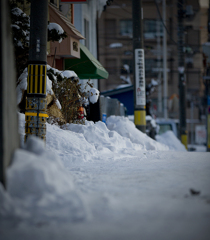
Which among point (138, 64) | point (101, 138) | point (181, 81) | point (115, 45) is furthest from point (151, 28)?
point (101, 138)

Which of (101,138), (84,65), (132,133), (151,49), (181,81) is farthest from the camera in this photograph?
(151,49)

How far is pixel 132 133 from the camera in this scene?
1220 cm

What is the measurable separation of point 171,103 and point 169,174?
4029cm

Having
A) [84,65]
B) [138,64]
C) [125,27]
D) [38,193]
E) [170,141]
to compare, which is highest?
[125,27]

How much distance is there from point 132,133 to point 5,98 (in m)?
8.37

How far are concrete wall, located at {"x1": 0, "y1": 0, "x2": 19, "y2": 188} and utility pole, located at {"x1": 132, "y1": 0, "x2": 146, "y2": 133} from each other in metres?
8.93

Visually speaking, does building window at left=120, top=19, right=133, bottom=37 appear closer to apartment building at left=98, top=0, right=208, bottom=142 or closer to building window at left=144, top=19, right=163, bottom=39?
apartment building at left=98, top=0, right=208, bottom=142

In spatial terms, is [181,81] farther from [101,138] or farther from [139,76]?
[101,138]

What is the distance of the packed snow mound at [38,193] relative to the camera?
3.54 metres

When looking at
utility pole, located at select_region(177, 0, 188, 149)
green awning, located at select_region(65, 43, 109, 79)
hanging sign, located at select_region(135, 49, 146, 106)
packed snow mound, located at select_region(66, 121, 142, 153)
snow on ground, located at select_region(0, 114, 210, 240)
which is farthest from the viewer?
utility pole, located at select_region(177, 0, 188, 149)

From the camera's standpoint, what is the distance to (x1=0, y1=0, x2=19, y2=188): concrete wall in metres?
3.96

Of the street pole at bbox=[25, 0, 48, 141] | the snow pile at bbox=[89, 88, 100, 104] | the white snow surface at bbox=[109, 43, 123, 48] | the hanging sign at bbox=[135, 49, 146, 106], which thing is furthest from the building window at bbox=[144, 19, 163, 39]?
the street pole at bbox=[25, 0, 48, 141]

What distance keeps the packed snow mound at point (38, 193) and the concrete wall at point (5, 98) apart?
0.54ft

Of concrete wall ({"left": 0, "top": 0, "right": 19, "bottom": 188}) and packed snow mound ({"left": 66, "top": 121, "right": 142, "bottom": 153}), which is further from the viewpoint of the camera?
packed snow mound ({"left": 66, "top": 121, "right": 142, "bottom": 153})
